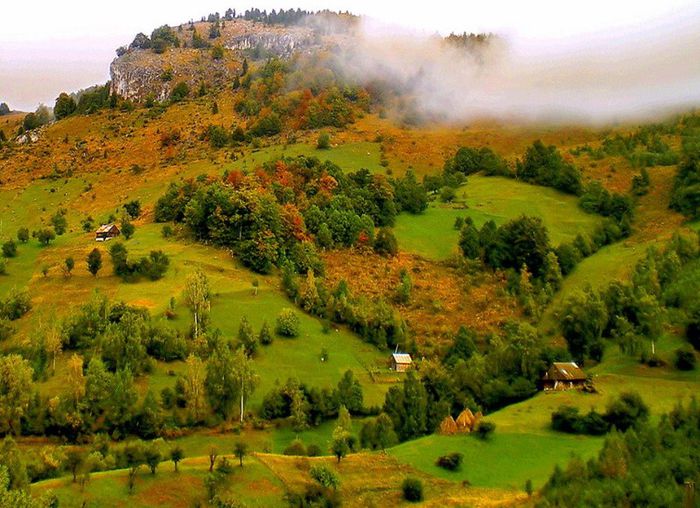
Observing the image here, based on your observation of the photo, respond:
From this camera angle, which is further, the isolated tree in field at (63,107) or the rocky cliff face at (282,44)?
the rocky cliff face at (282,44)

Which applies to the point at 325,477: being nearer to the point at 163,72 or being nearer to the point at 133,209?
the point at 133,209

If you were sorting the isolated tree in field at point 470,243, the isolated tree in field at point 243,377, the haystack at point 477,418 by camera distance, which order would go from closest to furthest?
the haystack at point 477,418, the isolated tree in field at point 243,377, the isolated tree in field at point 470,243

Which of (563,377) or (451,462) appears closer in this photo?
(451,462)

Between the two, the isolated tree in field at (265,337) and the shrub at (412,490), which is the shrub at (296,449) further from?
the isolated tree in field at (265,337)

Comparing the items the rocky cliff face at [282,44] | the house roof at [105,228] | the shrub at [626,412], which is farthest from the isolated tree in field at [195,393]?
the rocky cliff face at [282,44]

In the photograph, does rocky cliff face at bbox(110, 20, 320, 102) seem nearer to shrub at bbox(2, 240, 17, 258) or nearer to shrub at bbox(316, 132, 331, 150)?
shrub at bbox(316, 132, 331, 150)

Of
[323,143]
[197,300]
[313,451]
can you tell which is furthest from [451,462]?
[323,143]
